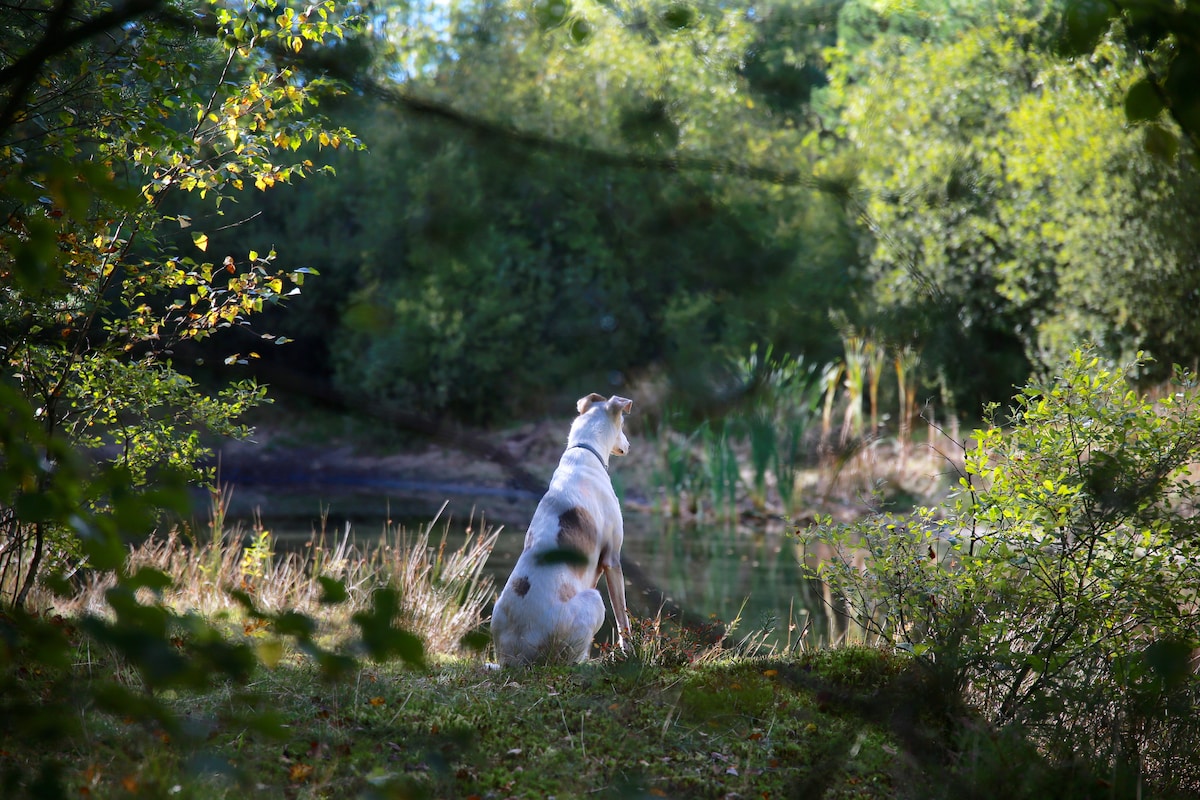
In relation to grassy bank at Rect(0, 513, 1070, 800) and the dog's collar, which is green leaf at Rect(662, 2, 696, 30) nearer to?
grassy bank at Rect(0, 513, 1070, 800)

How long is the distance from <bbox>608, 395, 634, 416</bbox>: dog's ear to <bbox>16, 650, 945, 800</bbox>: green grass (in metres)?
1.46

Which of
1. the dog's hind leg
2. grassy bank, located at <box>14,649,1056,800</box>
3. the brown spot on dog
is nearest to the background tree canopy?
grassy bank, located at <box>14,649,1056,800</box>

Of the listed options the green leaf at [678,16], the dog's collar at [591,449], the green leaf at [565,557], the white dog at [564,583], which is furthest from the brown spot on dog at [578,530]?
the green leaf at [565,557]

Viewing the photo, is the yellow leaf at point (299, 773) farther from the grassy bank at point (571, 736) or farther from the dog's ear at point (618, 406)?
the dog's ear at point (618, 406)

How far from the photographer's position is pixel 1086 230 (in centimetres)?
1135

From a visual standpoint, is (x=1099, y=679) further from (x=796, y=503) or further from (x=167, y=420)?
(x=796, y=503)

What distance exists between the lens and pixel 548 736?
3.72m

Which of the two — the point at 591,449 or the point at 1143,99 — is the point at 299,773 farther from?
the point at 1143,99

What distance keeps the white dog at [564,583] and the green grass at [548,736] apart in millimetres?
202

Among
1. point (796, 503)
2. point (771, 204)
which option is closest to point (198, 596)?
point (771, 204)

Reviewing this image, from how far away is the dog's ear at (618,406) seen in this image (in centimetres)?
529

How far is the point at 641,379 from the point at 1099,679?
2746 millimetres

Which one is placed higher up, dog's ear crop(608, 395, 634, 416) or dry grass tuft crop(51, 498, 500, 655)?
dog's ear crop(608, 395, 634, 416)

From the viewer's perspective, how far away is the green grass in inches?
123
